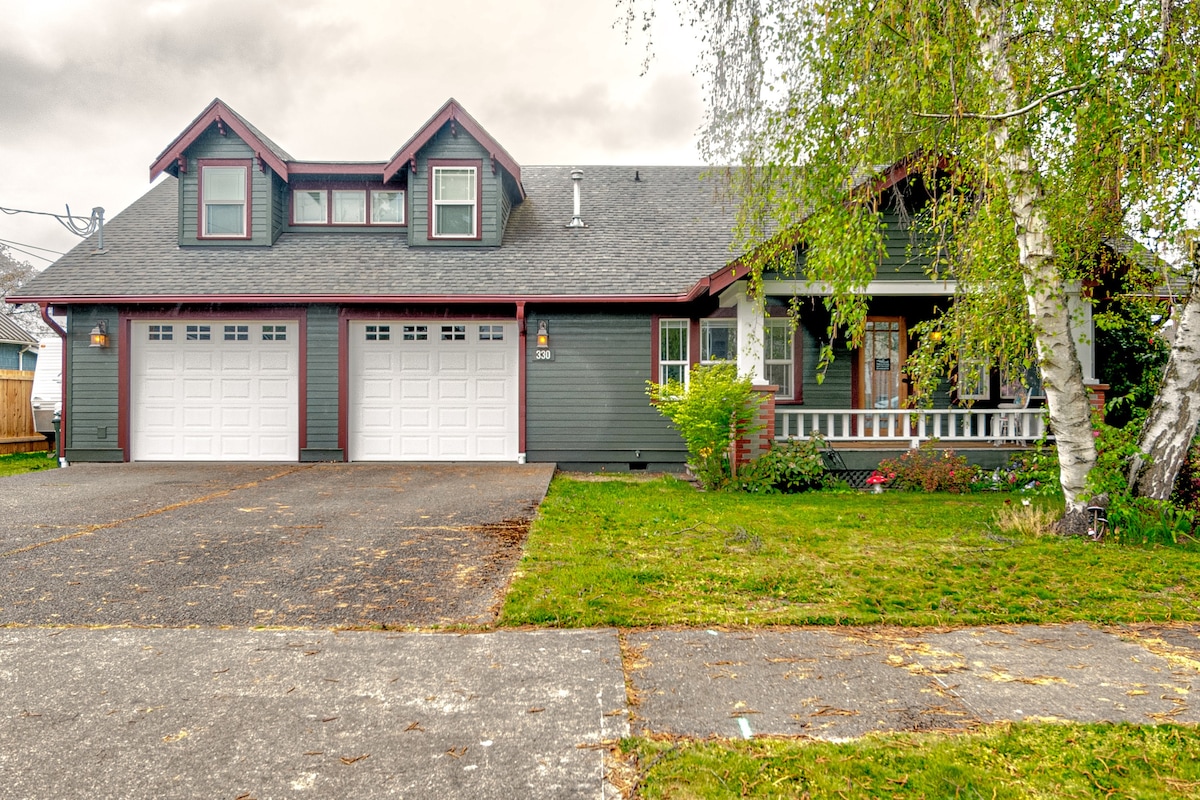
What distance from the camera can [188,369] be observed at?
35.5ft

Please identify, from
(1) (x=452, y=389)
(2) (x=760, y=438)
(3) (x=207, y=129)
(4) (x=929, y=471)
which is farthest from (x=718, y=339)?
(3) (x=207, y=129)

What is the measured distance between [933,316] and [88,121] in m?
36.8

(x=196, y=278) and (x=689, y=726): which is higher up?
(x=196, y=278)

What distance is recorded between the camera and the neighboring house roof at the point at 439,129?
11125mm

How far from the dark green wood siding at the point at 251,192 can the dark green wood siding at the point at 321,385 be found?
213 cm

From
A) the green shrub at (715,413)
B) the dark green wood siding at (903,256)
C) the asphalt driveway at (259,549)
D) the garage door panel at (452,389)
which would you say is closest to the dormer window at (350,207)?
the garage door panel at (452,389)

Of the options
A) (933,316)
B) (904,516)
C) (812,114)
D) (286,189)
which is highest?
(286,189)

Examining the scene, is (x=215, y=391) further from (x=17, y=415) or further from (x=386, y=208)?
(x=17, y=415)

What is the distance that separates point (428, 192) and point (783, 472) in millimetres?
7788

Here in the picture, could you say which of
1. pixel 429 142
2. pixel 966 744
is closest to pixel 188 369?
pixel 429 142

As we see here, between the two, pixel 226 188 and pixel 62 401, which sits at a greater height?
pixel 226 188

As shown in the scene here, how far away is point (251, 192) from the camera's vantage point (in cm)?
1147

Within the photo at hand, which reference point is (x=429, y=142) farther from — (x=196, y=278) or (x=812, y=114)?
(x=812, y=114)

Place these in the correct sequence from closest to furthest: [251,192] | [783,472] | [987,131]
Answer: [987,131], [783,472], [251,192]
